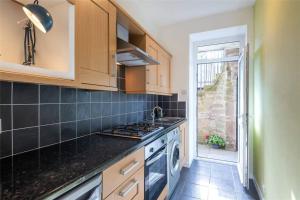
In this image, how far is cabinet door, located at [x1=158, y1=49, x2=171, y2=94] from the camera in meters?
2.68

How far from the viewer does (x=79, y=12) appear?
45.6 inches

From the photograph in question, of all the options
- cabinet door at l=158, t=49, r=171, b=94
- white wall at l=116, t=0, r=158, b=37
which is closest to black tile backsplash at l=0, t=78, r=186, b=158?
cabinet door at l=158, t=49, r=171, b=94

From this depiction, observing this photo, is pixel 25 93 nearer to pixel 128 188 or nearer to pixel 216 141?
pixel 128 188

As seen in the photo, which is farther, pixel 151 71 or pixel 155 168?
pixel 151 71

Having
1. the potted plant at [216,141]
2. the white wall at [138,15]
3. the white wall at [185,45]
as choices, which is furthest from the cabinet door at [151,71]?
the potted plant at [216,141]

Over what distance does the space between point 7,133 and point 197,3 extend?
275 centimetres

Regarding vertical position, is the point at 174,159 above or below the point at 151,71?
below

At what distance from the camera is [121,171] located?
1.11 meters

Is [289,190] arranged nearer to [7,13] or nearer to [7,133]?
[7,133]

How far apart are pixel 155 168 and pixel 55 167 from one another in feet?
3.33

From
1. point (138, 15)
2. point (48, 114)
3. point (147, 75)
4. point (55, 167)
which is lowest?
point (55, 167)

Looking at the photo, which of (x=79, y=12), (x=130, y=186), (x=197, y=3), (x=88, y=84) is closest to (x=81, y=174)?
(x=130, y=186)

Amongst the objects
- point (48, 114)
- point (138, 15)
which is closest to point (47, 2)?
point (48, 114)

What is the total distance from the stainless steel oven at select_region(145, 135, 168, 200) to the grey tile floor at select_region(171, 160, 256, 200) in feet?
1.75
